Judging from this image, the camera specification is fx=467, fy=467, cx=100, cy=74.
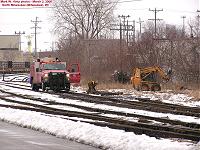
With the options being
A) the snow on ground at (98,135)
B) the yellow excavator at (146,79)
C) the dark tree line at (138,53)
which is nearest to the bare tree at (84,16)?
the dark tree line at (138,53)

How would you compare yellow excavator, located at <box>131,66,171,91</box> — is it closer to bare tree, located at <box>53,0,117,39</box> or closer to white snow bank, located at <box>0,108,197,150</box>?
white snow bank, located at <box>0,108,197,150</box>

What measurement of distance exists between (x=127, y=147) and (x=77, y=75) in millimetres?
31420

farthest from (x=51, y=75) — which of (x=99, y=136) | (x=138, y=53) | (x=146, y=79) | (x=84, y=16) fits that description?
(x=84, y=16)

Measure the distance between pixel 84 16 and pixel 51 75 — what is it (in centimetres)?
5307

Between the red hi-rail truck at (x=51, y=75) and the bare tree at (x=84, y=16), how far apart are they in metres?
49.1

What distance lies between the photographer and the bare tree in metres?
85.5

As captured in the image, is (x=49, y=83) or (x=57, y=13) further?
(x=57, y=13)

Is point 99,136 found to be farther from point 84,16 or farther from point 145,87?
point 84,16

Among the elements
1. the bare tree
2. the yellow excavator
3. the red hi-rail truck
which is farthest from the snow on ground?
the bare tree

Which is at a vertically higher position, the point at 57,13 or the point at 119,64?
the point at 57,13

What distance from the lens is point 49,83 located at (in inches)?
1362

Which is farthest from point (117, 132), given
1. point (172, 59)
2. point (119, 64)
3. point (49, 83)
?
point (119, 64)

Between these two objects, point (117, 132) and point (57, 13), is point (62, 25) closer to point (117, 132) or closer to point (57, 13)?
point (57, 13)

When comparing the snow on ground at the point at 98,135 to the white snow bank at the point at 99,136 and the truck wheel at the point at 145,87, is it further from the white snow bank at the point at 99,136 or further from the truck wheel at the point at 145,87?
the truck wheel at the point at 145,87
